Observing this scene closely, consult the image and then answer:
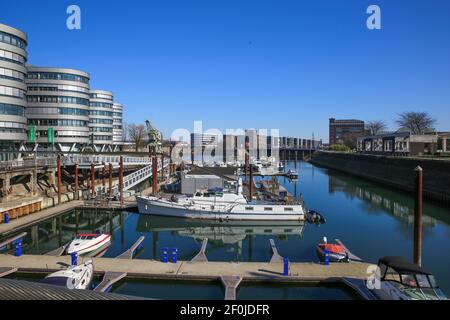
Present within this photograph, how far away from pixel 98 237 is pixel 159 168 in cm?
4797

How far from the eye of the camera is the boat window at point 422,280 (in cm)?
1404

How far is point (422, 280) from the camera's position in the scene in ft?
46.7

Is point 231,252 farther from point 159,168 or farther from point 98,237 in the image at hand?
point 159,168

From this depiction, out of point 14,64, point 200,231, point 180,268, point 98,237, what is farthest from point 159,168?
point 180,268

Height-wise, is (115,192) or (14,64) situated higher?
(14,64)

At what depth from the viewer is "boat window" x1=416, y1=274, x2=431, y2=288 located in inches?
553

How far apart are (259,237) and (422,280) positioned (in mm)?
19231

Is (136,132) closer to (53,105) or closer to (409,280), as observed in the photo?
(53,105)

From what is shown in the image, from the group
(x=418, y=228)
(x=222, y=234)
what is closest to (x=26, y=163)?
(x=222, y=234)

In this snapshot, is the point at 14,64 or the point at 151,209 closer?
the point at 151,209

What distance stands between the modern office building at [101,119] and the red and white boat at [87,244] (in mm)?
76411

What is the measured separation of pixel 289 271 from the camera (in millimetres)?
20141
